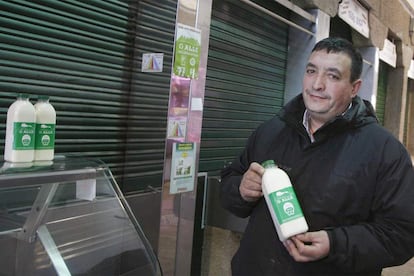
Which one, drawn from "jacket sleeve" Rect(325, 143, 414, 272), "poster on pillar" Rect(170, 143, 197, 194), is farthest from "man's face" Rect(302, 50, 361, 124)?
"poster on pillar" Rect(170, 143, 197, 194)

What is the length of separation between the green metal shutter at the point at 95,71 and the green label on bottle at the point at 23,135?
2.32 feet

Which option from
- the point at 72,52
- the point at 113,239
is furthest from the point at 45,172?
the point at 72,52

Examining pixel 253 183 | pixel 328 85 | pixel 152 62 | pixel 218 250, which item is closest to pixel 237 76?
pixel 152 62

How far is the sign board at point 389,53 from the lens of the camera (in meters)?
7.94

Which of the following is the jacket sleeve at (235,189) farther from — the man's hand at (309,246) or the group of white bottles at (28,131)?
the group of white bottles at (28,131)

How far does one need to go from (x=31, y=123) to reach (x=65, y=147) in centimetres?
92

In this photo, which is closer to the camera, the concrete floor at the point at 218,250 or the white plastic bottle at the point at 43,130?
the white plastic bottle at the point at 43,130

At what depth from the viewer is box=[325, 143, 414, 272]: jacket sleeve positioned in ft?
5.75

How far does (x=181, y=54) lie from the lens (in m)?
2.92

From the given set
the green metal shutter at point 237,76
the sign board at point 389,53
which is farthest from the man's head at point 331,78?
the sign board at point 389,53

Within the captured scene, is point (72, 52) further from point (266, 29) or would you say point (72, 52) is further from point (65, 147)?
point (266, 29)

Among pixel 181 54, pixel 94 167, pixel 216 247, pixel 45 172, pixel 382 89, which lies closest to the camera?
pixel 45 172

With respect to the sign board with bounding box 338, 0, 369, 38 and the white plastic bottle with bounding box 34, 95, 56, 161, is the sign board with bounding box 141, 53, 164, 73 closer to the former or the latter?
the white plastic bottle with bounding box 34, 95, 56, 161

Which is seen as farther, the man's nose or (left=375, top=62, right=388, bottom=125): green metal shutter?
(left=375, top=62, right=388, bottom=125): green metal shutter
